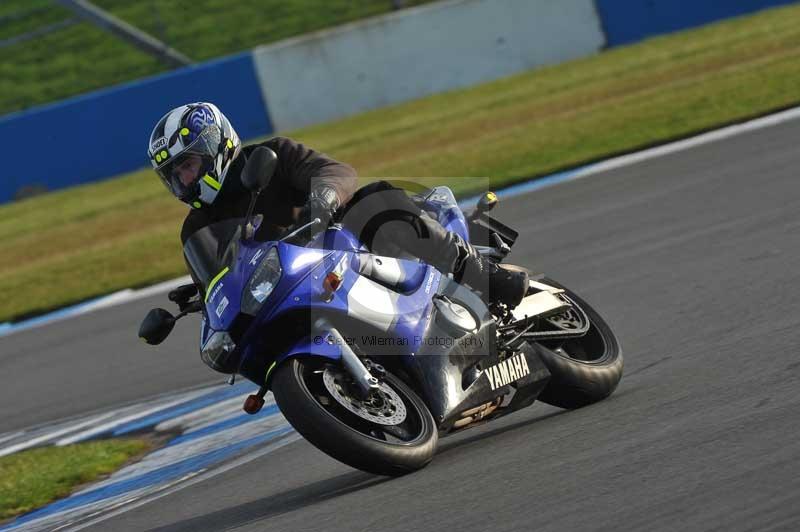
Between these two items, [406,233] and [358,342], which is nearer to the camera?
[358,342]

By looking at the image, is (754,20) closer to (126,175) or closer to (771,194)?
(126,175)

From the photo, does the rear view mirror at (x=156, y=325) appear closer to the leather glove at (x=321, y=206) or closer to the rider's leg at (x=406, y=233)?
the leather glove at (x=321, y=206)

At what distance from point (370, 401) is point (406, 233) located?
0.90 metres

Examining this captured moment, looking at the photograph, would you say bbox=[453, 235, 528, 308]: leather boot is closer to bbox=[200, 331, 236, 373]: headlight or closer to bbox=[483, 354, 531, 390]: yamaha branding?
bbox=[483, 354, 531, 390]: yamaha branding

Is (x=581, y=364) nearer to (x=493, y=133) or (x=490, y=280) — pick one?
(x=490, y=280)

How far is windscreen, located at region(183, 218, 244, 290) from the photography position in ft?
16.7

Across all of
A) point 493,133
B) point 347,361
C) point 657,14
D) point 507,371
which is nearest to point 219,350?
point 347,361

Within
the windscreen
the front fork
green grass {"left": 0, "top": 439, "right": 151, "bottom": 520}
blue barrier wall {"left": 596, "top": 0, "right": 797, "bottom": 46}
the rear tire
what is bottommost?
blue barrier wall {"left": 596, "top": 0, "right": 797, "bottom": 46}

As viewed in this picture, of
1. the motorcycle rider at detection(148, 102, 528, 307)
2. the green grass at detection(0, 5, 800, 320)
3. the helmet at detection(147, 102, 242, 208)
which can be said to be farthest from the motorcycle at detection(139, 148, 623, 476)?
the green grass at detection(0, 5, 800, 320)

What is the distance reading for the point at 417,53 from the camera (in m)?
22.5

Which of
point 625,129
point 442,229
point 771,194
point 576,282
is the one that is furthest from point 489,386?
point 625,129

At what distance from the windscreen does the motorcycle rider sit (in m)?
0.25

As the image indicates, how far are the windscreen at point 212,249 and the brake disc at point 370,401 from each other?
1.96 feet

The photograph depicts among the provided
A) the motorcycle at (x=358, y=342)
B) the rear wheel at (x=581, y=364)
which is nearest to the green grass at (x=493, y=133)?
the rear wheel at (x=581, y=364)
